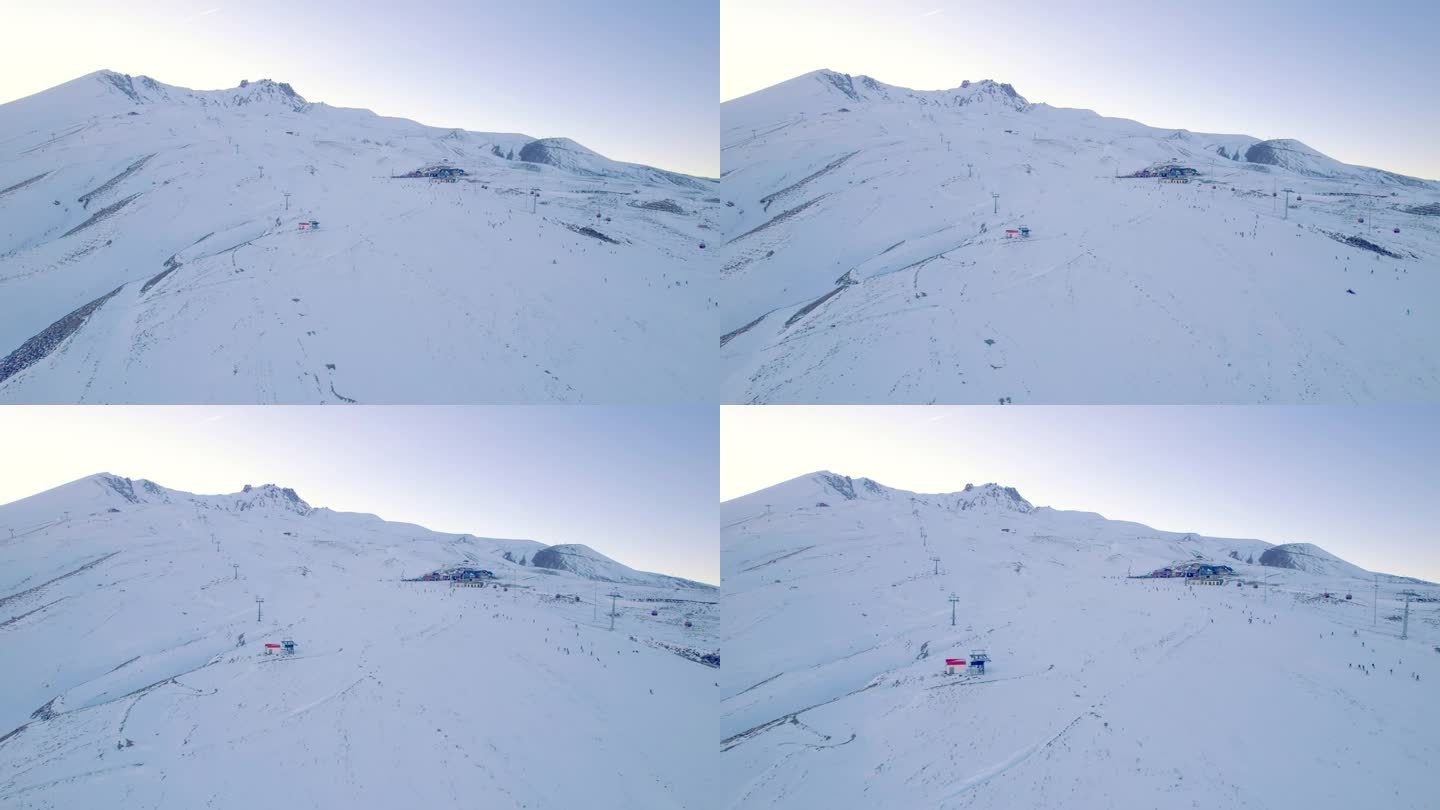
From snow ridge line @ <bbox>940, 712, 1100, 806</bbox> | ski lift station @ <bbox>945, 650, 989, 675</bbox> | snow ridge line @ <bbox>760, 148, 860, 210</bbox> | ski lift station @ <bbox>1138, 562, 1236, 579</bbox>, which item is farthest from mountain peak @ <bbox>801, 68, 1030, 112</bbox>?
snow ridge line @ <bbox>940, 712, 1100, 806</bbox>

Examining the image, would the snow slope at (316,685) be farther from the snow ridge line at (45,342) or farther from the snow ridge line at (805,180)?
the snow ridge line at (805,180)

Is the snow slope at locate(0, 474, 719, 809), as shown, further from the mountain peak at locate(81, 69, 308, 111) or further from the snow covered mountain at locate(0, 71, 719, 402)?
the mountain peak at locate(81, 69, 308, 111)

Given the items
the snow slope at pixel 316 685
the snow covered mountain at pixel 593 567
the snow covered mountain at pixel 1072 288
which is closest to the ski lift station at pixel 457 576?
the snow slope at pixel 316 685

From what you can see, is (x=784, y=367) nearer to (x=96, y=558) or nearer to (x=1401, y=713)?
(x=1401, y=713)

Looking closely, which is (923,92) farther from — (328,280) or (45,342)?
(45,342)

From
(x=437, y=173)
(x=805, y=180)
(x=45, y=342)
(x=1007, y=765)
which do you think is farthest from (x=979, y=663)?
(x=437, y=173)
